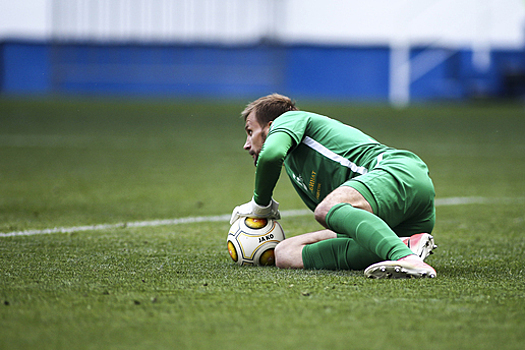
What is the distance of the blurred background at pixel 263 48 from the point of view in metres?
14.5

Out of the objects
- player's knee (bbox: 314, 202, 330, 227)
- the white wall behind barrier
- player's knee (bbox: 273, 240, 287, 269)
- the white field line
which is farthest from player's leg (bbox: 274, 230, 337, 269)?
the white wall behind barrier

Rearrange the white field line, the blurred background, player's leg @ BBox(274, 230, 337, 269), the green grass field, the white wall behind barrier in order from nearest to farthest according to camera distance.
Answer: the green grass field < player's leg @ BBox(274, 230, 337, 269) < the white field line < the white wall behind barrier < the blurred background

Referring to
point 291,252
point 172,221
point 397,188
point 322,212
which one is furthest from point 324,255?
point 172,221

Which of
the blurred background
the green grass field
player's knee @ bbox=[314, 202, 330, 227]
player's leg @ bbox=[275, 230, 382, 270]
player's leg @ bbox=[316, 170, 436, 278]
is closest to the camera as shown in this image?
the green grass field

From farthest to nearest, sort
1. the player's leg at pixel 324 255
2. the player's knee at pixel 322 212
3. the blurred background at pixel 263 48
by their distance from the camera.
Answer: the blurred background at pixel 263 48
the player's leg at pixel 324 255
the player's knee at pixel 322 212

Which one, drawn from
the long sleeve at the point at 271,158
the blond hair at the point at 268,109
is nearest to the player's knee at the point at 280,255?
the long sleeve at the point at 271,158

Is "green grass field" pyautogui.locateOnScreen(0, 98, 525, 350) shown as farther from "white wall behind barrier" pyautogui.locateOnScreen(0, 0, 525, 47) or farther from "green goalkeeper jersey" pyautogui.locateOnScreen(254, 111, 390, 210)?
"white wall behind barrier" pyautogui.locateOnScreen(0, 0, 525, 47)

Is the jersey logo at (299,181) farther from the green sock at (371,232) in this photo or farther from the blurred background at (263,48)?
the blurred background at (263,48)

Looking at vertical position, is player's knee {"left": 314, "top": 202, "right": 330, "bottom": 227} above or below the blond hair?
below

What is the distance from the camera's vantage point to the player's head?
2.61 m

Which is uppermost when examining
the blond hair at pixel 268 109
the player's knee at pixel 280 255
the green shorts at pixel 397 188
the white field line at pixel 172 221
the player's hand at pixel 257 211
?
the blond hair at pixel 268 109

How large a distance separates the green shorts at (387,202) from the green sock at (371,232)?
104 millimetres

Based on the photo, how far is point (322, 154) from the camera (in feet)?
8.32

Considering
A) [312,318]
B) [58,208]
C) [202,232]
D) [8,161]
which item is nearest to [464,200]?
[202,232]
